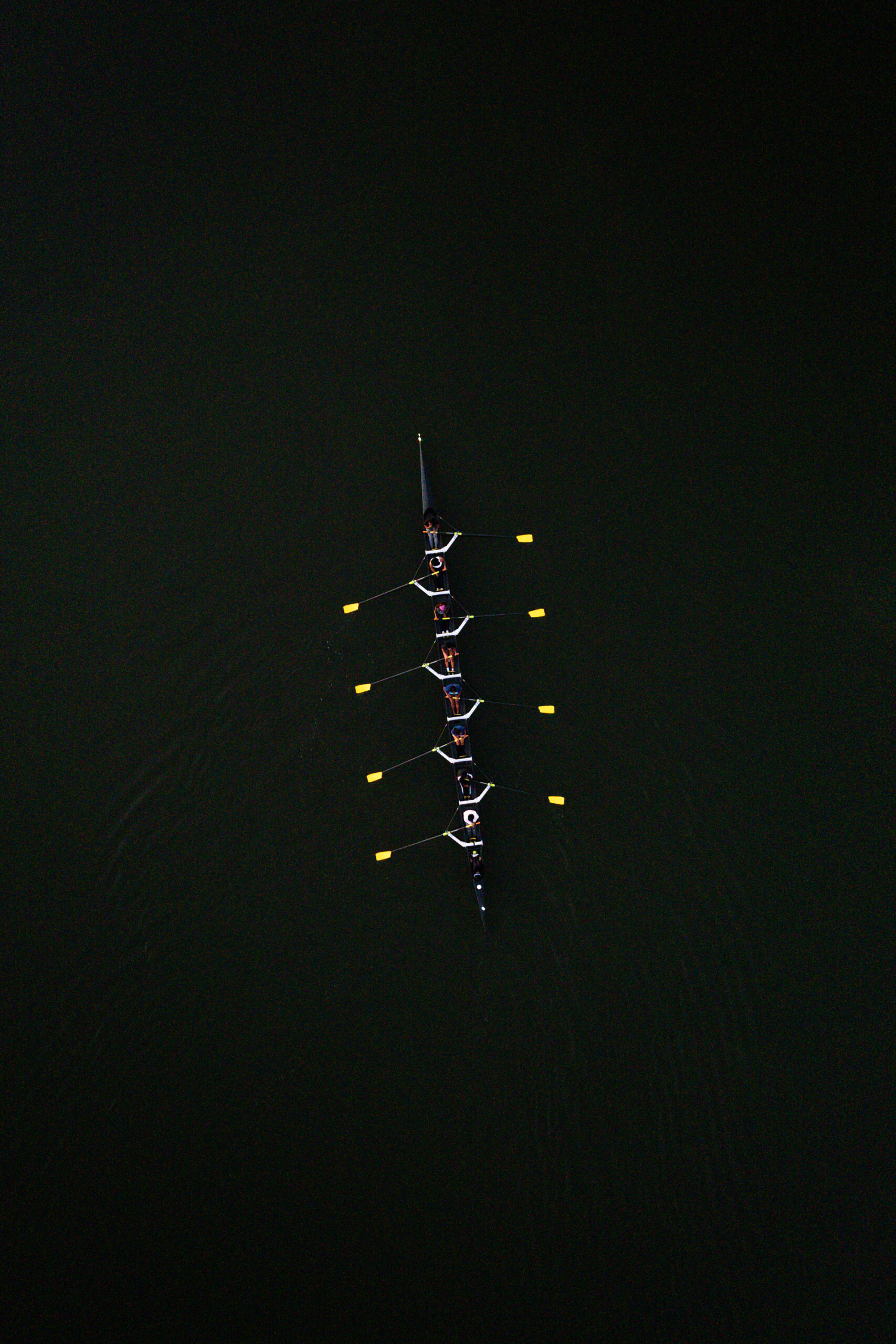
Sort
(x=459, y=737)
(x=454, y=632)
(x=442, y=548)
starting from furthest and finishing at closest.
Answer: (x=442, y=548), (x=454, y=632), (x=459, y=737)

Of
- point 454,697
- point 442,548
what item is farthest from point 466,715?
point 442,548

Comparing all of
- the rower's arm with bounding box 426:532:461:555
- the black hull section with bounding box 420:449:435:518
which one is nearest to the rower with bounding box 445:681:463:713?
the rower's arm with bounding box 426:532:461:555

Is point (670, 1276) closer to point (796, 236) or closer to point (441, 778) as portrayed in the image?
point (441, 778)

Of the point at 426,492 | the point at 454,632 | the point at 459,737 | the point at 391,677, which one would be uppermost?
the point at 426,492

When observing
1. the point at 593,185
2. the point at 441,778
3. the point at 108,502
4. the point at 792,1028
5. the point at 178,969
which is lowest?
the point at 792,1028

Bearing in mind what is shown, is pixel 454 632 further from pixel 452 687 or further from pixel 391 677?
pixel 391 677

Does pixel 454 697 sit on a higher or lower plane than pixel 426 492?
lower

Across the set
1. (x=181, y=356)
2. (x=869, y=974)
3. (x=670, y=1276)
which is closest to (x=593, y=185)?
(x=181, y=356)
